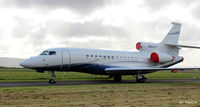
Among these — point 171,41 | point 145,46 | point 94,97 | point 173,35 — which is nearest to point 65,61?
point 94,97

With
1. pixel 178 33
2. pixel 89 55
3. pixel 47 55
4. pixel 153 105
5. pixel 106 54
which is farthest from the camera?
pixel 178 33

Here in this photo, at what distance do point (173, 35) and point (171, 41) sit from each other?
870 millimetres

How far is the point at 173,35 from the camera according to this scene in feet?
101

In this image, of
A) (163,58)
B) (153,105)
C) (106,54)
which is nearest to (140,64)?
(163,58)

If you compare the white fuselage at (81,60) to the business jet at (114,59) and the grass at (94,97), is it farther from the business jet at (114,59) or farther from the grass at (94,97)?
the grass at (94,97)

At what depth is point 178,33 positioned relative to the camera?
3108 centimetres

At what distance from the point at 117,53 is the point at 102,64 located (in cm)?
303

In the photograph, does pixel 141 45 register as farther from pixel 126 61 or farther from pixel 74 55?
pixel 74 55

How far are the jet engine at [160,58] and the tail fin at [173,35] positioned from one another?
7.93ft

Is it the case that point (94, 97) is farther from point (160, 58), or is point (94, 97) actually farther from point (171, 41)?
point (171, 41)

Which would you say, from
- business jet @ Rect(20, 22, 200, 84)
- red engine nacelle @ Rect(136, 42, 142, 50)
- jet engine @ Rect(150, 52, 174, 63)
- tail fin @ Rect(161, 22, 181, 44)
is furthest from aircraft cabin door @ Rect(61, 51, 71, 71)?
tail fin @ Rect(161, 22, 181, 44)

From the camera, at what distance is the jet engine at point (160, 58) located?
2847 cm

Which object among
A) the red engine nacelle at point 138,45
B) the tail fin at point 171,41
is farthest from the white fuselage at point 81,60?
the tail fin at point 171,41

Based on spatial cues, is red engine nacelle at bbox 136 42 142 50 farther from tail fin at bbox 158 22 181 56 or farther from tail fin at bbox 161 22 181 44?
tail fin at bbox 161 22 181 44
